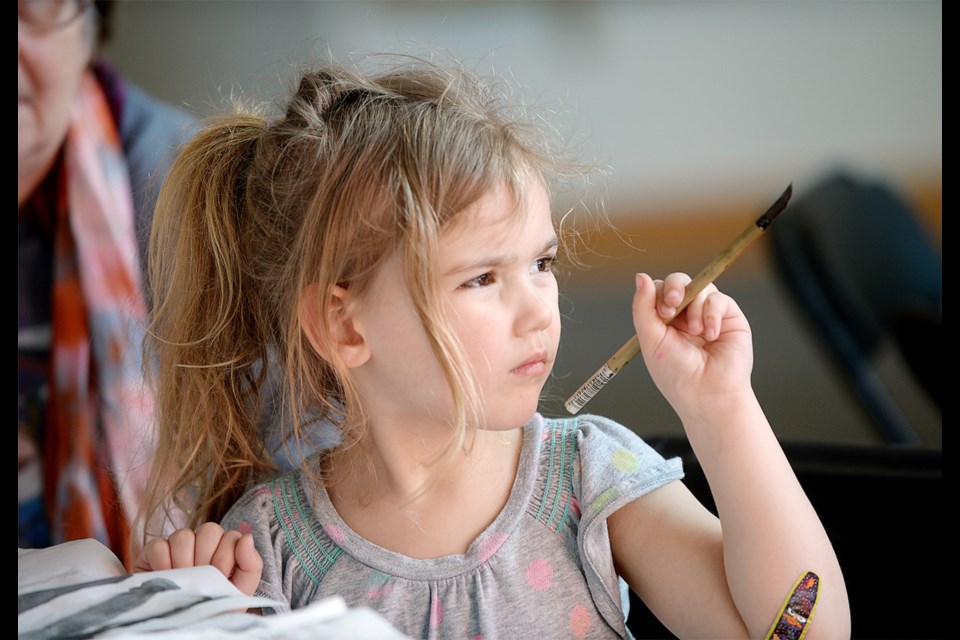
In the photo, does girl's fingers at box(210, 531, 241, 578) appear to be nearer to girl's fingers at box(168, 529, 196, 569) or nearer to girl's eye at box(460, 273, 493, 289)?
girl's fingers at box(168, 529, 196, 569)

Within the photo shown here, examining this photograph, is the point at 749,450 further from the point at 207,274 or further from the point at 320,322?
the point at 207,274

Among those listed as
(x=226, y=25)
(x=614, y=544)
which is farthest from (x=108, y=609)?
(x=226, y=25)

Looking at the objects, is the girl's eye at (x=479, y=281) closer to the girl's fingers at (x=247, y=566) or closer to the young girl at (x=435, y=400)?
the young girl at (x=435, y=400)

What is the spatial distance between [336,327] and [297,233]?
0.09 meters

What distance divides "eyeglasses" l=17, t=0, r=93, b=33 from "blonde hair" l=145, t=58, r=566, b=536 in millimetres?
561

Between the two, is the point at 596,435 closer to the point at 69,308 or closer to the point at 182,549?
the point at 182,549

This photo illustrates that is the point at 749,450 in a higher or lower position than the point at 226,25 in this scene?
lower

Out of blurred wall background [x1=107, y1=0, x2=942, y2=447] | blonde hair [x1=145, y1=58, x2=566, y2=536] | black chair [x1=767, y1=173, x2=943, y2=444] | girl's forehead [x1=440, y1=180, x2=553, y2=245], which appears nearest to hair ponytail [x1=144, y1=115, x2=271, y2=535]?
blonde hair [x1=145, y1=58, x2=566, y2=536]

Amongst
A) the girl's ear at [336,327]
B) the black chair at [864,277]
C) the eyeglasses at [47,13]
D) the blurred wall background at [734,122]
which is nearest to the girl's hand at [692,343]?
the girl's ear at [336,327]

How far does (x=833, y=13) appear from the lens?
3.10 meters

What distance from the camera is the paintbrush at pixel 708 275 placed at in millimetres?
731

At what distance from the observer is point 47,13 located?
4.89 feet

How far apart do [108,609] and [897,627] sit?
79cm

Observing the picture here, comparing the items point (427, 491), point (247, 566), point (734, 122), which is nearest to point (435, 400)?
point (427, 491)
